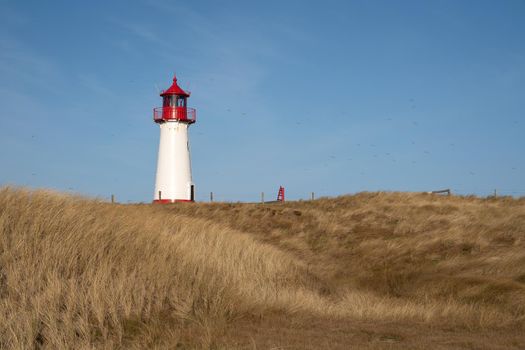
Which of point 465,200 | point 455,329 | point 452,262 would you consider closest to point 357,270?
point 452,262

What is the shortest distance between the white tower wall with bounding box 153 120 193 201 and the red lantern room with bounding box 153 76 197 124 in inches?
13.4

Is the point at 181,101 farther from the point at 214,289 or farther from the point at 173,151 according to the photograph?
the point at 214,289

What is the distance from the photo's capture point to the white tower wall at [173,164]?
34500mm

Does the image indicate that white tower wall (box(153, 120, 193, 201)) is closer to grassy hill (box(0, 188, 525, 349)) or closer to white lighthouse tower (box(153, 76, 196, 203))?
white lighthouse tower (box(153, 76, 196, 203))

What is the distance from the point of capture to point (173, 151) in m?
34.7

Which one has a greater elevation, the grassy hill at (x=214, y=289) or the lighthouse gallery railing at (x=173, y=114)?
the lighthouse gallery railing at (x=173, y=114)

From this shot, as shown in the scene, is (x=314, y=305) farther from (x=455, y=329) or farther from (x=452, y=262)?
(x=452, y=262)

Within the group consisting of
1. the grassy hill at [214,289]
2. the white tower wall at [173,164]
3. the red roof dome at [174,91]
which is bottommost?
the grassy hill at [214,289]

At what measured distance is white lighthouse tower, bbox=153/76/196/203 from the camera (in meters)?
34.5

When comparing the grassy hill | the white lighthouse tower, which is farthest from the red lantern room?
the grassy hill

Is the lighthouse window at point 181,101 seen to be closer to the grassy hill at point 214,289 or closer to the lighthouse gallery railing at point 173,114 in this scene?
the lighthouse gallery railing at point 173,114

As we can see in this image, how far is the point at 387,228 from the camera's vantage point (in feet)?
71.5

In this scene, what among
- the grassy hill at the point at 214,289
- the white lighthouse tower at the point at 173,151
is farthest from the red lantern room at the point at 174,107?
the grassy hill at the point at 214,289

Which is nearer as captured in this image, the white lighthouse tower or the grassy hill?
the grassy hill
